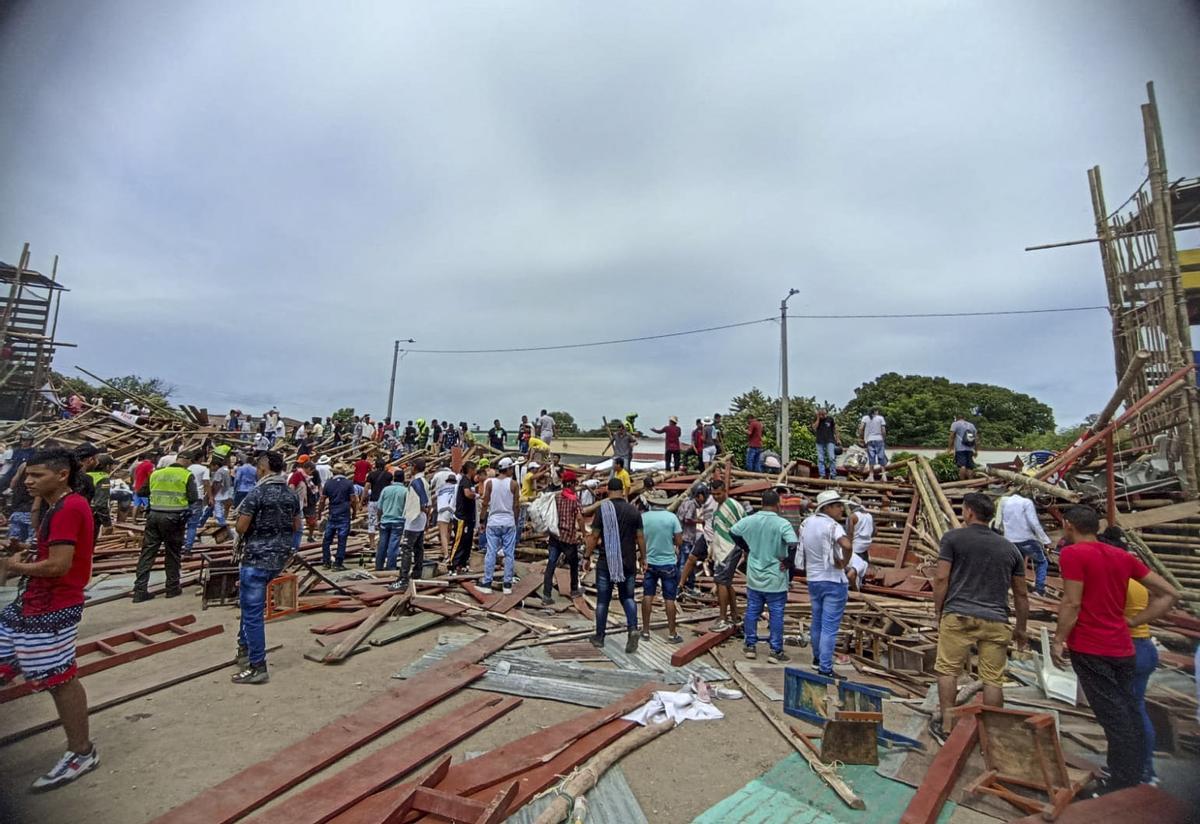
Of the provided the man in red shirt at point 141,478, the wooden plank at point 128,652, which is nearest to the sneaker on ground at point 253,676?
the wooden plank at point 128,652

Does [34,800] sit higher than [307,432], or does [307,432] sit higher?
[307,432]

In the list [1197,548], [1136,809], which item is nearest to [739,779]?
[1136,809]

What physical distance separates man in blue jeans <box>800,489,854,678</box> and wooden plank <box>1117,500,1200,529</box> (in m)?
8.11

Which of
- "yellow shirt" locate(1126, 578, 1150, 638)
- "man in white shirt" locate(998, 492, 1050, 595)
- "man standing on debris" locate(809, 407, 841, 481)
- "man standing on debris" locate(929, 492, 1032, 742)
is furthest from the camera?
"man standing on debris" locate(809, 407, 841, 481)

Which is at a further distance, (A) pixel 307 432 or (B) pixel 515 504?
(A) pixel 307 432

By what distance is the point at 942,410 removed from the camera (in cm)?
3850

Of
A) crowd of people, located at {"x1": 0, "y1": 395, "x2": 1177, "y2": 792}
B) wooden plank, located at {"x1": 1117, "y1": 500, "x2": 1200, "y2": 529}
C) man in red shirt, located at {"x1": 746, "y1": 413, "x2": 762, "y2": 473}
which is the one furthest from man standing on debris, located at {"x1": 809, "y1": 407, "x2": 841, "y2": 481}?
wooden plank, located at {"x1": 1117, "y1": 500, "x2": 1200, "y2": 529}

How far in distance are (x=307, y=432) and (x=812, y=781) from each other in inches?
1022

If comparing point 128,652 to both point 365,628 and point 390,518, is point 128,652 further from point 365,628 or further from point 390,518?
point 390,518

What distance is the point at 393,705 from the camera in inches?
185

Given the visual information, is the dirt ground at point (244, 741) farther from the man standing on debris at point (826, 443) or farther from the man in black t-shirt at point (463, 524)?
the man standing on debris at point (826, 443)

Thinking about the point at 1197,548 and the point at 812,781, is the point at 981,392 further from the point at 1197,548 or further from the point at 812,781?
the point at 812,781

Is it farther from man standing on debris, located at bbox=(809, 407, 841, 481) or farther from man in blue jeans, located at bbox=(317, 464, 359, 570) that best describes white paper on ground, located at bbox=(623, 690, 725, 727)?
man standing on debris, located at bbox=(809, 407, 841, 481)

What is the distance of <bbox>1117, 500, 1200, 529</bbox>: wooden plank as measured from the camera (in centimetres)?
958
